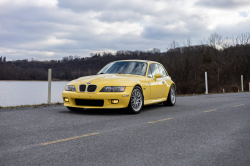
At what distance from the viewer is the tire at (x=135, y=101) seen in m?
7.38

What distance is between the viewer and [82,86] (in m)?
7.32

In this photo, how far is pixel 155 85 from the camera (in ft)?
28.7

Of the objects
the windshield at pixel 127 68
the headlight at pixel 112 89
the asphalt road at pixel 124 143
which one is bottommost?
the asphalt road at pixel 124 143

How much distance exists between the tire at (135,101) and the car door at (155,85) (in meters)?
0.81

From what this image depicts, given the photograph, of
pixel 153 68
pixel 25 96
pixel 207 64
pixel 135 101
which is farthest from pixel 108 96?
pixel 207 64

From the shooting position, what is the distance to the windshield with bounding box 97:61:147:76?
860cm

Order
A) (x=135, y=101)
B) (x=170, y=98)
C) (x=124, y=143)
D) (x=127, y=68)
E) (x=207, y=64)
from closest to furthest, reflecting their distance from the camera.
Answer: (x=124, y=143)
(x=135, y=101)
(x=127, y=68)
(x=170, y=98)
(x=207, y=64)

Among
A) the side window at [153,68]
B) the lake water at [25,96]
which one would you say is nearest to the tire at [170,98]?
the side window at [153,68]

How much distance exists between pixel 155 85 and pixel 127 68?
3.57ft

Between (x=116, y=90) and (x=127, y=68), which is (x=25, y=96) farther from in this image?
(x=116, y=90)

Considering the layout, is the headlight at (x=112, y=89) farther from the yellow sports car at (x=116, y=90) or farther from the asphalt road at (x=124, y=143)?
the asphalt road at (x=124, y=143)

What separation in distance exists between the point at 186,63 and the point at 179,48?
4386 mm

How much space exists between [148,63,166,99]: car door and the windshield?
0.33 meters

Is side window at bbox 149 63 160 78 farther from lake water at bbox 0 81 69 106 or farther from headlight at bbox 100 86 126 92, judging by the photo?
lake water at bbox 0 81 69 106
